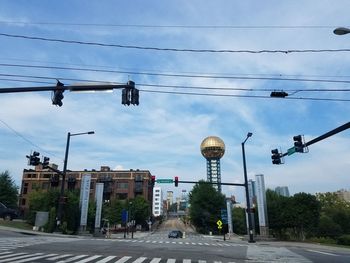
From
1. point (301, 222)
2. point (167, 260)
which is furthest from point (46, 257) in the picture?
point (301, 222)

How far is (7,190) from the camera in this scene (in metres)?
83.6

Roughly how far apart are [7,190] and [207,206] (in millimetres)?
47981

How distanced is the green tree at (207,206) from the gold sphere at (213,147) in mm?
57162

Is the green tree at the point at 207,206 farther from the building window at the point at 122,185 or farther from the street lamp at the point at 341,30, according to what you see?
the street lamp at the point at 341,30

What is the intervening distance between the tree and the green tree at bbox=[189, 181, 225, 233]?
43454 mm

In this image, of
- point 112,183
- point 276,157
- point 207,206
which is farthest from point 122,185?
point 276,157

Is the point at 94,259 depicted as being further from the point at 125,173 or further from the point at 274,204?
the point at 125,173

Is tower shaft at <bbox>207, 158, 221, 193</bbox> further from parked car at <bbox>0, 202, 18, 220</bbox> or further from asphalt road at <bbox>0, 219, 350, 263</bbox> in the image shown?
asphalt road at <bbox>0, 219, 350, 263</bbox>

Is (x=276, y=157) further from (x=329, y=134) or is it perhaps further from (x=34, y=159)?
(x=34, y=159)

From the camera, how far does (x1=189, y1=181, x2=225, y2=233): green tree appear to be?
86188 mm

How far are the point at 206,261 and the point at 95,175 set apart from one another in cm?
11331

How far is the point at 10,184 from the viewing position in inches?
3351

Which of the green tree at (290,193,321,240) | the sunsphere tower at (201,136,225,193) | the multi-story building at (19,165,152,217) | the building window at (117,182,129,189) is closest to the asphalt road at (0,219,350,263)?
the green tree at (290,193,321,240)

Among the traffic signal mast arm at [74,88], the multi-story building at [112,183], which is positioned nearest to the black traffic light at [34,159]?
the traffic signal mast arm at [74,88]
